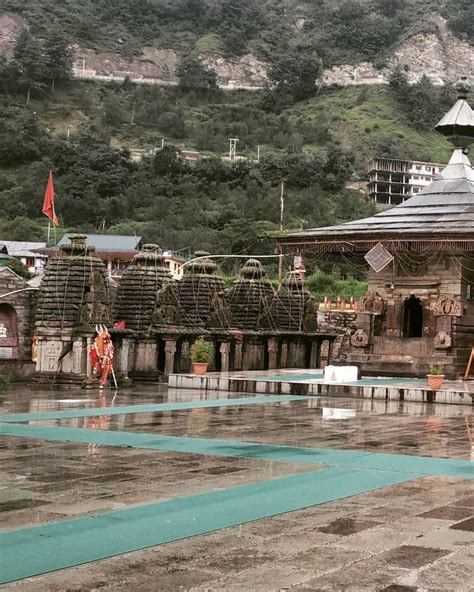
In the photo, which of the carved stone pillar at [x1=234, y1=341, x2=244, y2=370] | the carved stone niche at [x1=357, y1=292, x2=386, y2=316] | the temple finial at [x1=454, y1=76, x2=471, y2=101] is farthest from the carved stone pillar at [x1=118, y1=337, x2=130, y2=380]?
the temple finial at [x1=454, y1=76, x2=471, y2=101]

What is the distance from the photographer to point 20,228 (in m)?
83.3

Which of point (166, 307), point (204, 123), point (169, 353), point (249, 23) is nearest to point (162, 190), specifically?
point (204, 123)

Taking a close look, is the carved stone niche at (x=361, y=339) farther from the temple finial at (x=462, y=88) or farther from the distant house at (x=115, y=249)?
the distant house at (x=115, y=249)

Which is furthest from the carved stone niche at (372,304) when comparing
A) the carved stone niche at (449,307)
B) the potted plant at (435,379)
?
the potted plant at (435,379)

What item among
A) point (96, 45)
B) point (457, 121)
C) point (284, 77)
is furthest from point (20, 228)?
point (96, 45)

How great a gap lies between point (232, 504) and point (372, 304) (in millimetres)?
18538

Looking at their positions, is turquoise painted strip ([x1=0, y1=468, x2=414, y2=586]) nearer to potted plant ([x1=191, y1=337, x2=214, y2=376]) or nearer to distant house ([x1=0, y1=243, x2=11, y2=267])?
potted plant ([x1=191, y1=337, x2=214, y2=376])

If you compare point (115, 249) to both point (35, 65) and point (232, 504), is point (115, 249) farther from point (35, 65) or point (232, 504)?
point (35, 65)

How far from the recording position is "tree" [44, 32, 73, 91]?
135000mm

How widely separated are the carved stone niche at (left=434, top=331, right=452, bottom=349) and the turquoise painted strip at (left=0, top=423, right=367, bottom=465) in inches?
532

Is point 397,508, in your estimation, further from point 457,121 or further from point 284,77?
point 284,77

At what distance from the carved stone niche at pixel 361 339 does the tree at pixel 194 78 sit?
124 metres

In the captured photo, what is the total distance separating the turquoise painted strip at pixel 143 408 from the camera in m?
14.0

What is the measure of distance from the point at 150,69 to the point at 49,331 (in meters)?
140
